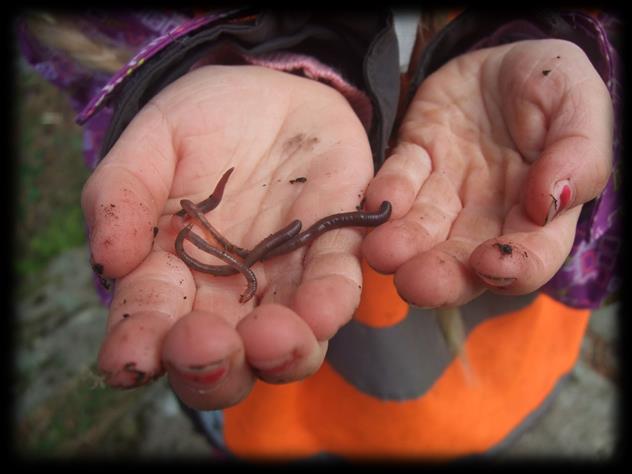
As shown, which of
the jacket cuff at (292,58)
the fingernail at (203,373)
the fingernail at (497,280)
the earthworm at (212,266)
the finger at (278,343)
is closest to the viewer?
the fingernail at (203,373)

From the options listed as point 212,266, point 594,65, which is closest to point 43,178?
point 212,266

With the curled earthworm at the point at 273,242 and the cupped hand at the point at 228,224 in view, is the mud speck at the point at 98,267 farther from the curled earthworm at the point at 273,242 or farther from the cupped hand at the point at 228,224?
the curled earthworm at the point at 273,242

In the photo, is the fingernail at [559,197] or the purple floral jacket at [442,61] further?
the purple floral jacket at [442,61]


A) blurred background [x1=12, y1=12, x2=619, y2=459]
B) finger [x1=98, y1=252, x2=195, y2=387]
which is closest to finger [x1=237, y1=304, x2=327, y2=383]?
finger [x1=98, y1=252, x2=195, y2=387]

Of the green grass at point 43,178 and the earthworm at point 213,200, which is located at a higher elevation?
the earthworm at point 213,200

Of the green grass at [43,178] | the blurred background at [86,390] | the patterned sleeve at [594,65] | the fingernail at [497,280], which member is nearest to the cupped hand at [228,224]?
the fingernail at [497,280]

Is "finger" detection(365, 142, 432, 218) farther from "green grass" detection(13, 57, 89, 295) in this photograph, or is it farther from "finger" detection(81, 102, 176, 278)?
"green grass" detection(13, 57, 89, 295)

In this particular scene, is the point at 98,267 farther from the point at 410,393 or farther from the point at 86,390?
the point at 86,390

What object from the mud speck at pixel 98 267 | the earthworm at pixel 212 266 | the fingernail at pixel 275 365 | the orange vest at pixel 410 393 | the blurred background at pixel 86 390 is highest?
the mud speck at pixel 98 267
